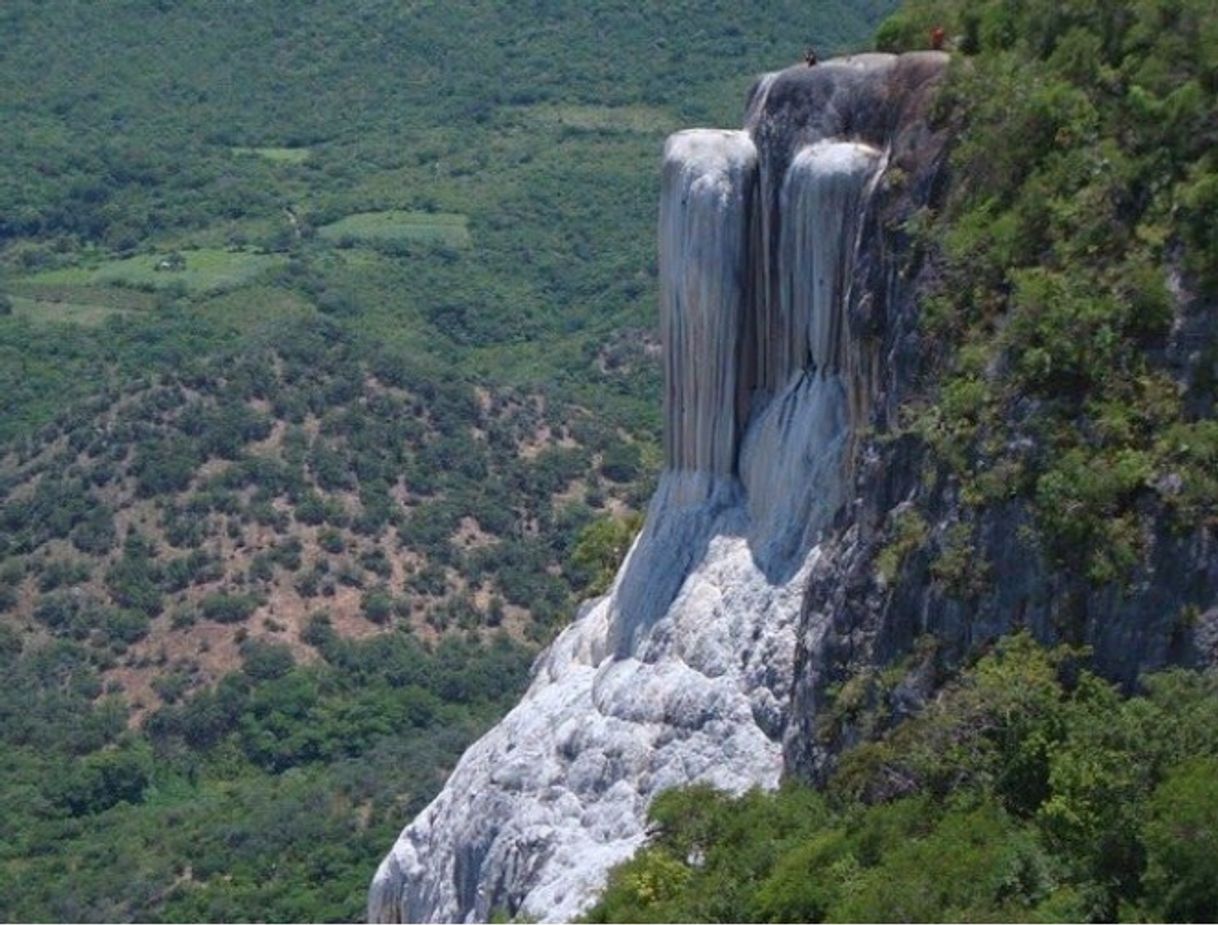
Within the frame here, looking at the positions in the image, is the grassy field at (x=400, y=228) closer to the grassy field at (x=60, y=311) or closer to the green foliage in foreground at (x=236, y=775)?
the grassy field at (x=60, y=311)

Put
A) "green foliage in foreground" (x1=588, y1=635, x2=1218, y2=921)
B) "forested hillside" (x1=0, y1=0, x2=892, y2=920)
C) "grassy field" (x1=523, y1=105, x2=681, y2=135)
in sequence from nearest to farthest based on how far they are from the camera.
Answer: "green foliage in foreground" (x1=588, y1=635, x2=1218, y2=921) → "forested hillside" (x1=0, y1=0, x2=892, y2=920) → "grassy field" (x1=523, y1=105, x2=681, y2=135)

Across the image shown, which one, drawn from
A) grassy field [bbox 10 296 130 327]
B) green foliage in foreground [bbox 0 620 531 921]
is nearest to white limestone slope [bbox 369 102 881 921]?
green foliage in foreground [bbox 0 620 531 921]

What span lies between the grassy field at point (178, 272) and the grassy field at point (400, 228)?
142 inches

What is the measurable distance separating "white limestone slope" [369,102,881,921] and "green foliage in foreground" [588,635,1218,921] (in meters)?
1.99

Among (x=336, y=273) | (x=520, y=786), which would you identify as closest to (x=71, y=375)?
(x=336, y=273)

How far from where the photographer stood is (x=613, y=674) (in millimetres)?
24297

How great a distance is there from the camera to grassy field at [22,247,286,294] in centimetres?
9788

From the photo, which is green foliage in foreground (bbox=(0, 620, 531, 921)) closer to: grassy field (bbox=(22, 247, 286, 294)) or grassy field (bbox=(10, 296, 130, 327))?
grassy field (bbox=(10, 296, 130, 327))

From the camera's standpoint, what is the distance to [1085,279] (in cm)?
2027

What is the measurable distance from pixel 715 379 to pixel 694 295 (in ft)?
2.15

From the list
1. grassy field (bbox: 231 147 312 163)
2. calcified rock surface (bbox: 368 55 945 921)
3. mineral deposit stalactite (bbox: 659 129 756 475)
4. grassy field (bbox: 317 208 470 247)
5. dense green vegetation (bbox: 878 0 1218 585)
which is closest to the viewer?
dense green vegetation (bbox: 878 0 1218 585)

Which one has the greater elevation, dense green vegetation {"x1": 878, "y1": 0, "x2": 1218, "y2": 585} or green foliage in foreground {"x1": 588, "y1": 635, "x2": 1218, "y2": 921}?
dense green vegetation {"x1": 878, "y1": 0, "x2": 1218, "y2": 585}

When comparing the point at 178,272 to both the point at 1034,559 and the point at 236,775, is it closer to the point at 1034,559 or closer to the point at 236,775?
the point at 236,775

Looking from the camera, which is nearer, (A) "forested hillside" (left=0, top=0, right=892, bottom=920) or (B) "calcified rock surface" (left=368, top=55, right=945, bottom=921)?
(B) "calcified rock surface" (left=368, top=55, right=945, bottom=921)
